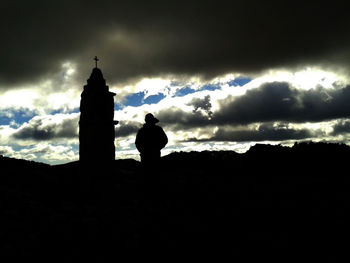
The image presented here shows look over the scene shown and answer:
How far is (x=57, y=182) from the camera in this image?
A: 46.8ft

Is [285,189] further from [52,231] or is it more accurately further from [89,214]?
[52,231]

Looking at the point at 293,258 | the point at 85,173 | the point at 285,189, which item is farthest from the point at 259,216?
the point at 85,173

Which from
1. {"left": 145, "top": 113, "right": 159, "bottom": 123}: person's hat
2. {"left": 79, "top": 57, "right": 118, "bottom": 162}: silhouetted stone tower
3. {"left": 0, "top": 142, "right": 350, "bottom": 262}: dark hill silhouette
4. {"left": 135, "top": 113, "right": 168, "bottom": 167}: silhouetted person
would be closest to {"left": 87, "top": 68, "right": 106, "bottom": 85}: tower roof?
{"left": 79, "top": 57, "right": 118, "bottom": 162}: silhouetted stone tower

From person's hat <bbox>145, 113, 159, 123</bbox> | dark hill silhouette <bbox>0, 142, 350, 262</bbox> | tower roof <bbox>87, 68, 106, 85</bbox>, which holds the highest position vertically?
tower roof <bbox>87, 68, 106, 85</bbox>

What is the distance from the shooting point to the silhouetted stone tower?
17719 mm

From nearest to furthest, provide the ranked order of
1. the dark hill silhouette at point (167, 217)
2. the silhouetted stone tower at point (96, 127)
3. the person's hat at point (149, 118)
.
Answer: the dark hill silhouette at point (167, 217) < the person's hat at point (149, 118) < the silhouetted stone tower at point (96, 127)

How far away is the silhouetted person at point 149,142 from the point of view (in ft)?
36.6

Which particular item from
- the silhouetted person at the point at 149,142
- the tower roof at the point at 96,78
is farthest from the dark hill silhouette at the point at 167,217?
the tower roof at the point at 96,78

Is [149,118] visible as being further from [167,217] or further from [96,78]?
[96,78]

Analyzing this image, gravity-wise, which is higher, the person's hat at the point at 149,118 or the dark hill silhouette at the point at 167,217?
the person's hat at the point at 149,118

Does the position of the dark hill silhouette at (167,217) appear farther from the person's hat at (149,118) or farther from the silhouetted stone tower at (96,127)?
the person's hat at (149,118)

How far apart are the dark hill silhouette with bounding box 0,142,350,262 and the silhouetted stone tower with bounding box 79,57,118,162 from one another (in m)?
1.30

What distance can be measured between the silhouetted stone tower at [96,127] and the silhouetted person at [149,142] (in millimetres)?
7077

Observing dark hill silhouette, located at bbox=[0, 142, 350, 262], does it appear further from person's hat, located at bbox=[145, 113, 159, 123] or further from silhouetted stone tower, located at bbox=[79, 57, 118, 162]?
person's hat, located at bbox=[145, 113, 159, 123]
